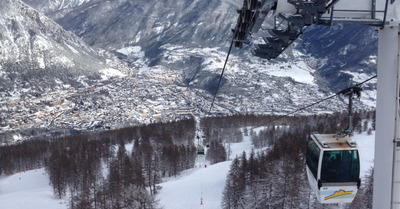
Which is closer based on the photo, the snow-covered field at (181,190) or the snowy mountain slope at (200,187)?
the snowy mountain slope at (200,187)

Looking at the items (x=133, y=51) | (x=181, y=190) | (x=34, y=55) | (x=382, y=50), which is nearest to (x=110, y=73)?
(x=34, y=55)

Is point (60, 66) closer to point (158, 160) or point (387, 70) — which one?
point (158, 160)

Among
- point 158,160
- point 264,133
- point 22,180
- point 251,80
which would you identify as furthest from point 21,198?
point 251,80

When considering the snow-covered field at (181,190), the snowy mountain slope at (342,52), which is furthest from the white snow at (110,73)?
the snow-covered field at (181,190)

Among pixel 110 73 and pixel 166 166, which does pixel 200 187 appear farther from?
pixel 110 73

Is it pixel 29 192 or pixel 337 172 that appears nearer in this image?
pixel 337 172

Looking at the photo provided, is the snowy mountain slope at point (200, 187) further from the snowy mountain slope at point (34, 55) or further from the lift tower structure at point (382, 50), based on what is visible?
the snowy mountain slope at point (34, 55)

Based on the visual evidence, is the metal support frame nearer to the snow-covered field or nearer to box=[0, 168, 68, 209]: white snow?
the snow-covered field
